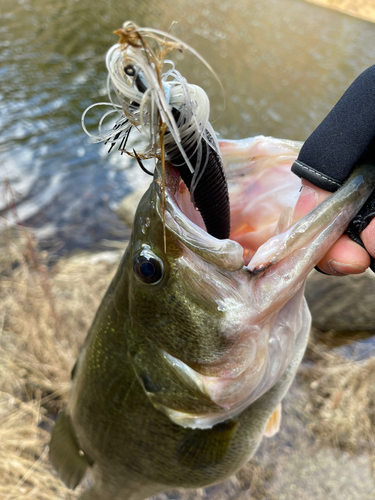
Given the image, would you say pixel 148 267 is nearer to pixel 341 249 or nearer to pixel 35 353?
pixel 341 249

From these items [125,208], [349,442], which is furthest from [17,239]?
[349,442]

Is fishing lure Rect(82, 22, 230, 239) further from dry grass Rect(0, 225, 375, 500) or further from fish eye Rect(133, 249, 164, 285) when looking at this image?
dry grass Rect(0, 225, 375, 500)

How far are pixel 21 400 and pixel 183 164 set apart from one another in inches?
109

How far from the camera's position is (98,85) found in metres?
8.21

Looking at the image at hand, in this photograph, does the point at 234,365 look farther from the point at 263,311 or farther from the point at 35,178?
the point at 35,178

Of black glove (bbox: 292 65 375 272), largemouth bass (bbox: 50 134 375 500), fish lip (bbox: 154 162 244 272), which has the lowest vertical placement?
largemouth bass (bbox: 50 134 375 500)

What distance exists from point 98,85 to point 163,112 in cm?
827

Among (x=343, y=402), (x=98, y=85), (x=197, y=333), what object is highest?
(x=197, y=333)

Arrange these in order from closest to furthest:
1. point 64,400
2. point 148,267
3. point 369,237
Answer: point 369,237 → point 148,267 → point 64,400

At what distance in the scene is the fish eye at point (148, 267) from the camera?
1183 mm

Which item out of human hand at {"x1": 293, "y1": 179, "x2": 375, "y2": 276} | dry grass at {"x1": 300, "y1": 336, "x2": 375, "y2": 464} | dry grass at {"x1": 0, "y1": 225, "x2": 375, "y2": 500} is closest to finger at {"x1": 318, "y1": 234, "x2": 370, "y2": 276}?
human hand at {"x1": 293, "y1": 179, "x2": 375, "y2": 276}

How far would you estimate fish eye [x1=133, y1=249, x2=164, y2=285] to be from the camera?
46.6 inches

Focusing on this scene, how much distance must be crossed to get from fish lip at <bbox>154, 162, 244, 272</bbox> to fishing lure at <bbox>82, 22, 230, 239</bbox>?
0.15 ft

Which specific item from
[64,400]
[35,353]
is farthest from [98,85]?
[64,400]
